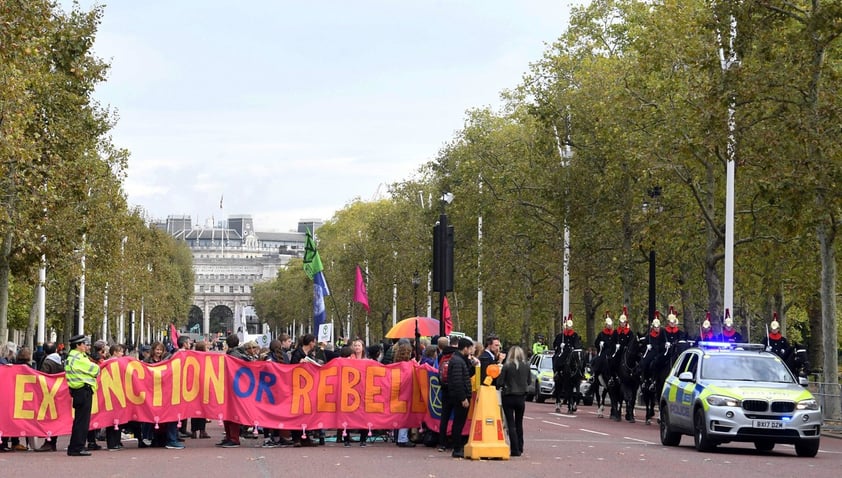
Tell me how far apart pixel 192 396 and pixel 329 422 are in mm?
2241

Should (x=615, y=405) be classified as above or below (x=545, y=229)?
below

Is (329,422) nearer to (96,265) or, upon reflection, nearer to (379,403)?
(379,403)

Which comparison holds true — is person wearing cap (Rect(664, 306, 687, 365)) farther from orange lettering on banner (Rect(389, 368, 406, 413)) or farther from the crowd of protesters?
orange lettering on banner (Rect(389, 368, 406, 413))

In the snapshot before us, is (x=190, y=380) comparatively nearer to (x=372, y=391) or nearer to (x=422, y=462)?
(x=372, y=391)

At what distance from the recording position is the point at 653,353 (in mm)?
31453

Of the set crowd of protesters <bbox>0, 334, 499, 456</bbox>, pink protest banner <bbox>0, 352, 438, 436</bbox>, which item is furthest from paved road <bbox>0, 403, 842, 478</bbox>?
pink protest banner <bbox>0, 352, 438, 436</bbox>

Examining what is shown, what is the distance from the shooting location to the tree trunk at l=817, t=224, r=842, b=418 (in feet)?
105

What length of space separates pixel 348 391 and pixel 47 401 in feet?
15.6

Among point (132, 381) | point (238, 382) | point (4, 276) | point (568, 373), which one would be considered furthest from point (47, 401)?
point (4, 276)

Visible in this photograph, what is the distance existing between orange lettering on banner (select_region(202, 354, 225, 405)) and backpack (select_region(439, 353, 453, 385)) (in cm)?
360

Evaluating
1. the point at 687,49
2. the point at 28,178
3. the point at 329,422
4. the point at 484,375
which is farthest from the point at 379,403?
the point at 687,49

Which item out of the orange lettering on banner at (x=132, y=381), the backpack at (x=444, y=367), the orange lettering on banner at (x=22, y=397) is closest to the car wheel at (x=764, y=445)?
the backpack at (x=444, y=367)

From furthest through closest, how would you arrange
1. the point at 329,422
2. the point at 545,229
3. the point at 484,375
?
the point at 545,229, the point at 329,422, the point at 484,375

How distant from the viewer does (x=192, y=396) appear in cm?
2277
